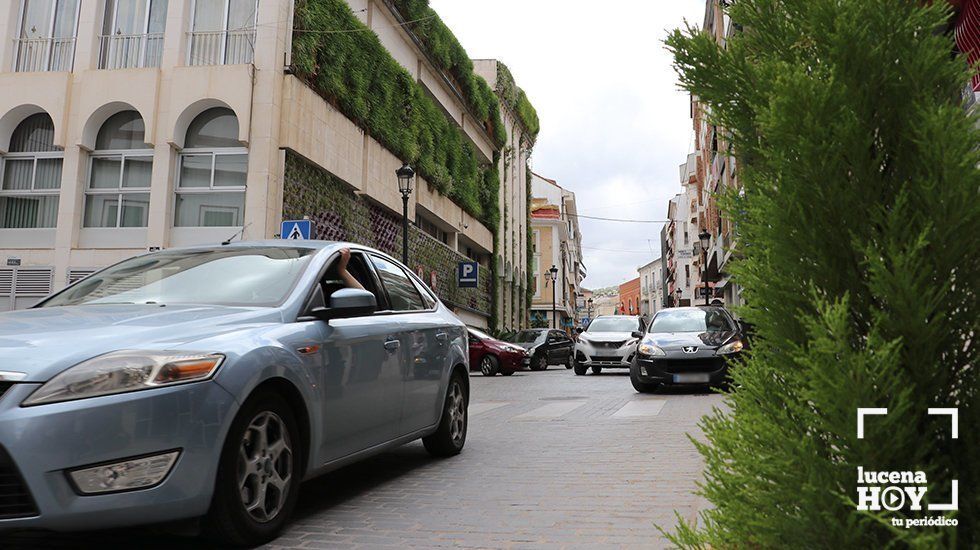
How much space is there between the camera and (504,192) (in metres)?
46.0

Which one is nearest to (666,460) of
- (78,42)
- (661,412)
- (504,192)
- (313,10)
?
(661,412)

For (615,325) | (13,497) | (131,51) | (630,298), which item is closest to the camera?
(13,497)

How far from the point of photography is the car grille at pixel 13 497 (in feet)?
9.07

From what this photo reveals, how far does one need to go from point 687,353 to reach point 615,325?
8.69 m

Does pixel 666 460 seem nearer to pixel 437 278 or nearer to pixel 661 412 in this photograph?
pixel 661 412

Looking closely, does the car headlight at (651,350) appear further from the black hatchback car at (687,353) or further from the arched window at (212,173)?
the arched window at (212,173)

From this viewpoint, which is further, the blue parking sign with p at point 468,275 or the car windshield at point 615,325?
the blue parking sign with p at point 468,275

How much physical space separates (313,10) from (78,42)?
6.17 meters

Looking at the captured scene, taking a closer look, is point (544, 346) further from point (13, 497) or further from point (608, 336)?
point (13, 497)

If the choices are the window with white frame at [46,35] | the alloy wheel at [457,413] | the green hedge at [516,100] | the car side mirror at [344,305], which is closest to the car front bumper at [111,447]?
the car side mirror at [344,305]

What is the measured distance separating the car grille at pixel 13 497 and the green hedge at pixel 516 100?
144ft

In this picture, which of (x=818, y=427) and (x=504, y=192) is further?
(x=504, y=192)

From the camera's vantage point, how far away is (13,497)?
9.11 ft

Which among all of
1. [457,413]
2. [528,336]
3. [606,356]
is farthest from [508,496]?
[528,336]
